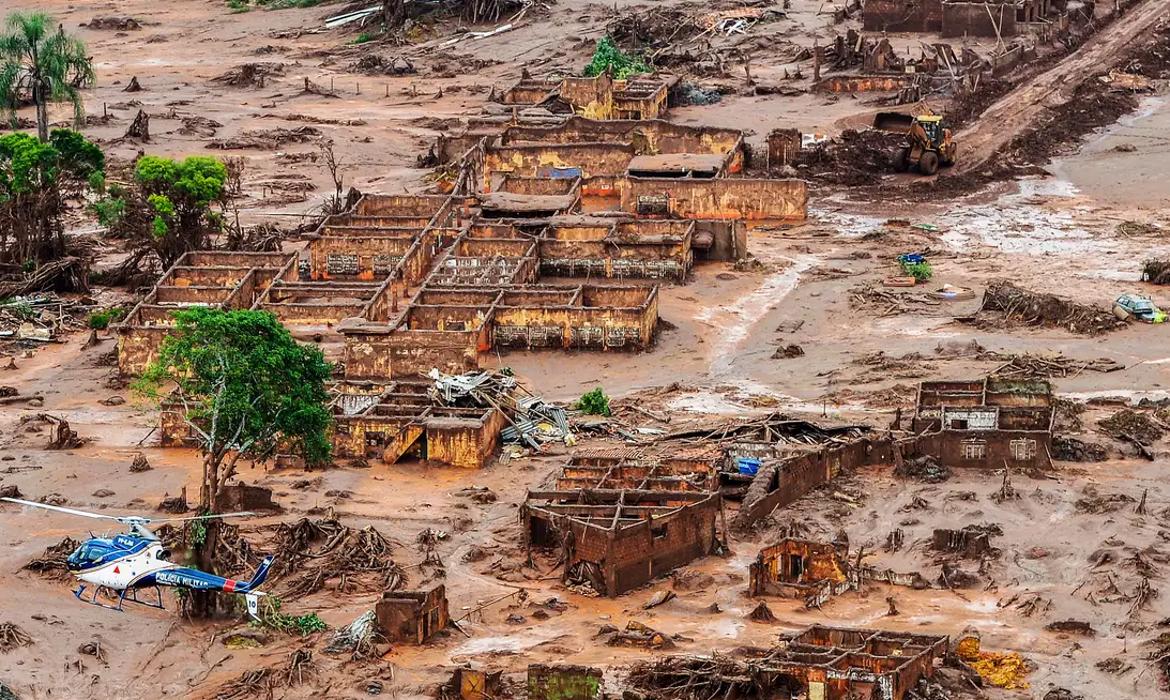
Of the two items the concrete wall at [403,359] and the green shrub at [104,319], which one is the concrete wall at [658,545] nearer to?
the concrete wall at [403,359]

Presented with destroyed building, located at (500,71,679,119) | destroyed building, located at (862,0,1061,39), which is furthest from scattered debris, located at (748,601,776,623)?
destroyed building, located at (862,0,1061,39)

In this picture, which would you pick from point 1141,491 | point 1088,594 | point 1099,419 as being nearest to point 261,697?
point 1088,594

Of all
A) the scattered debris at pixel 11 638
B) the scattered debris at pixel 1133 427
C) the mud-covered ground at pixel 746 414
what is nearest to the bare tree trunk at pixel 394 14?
the mud-covered ground at pixel 746 414

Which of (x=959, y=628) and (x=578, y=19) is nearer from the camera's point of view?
(x=959, y=628)

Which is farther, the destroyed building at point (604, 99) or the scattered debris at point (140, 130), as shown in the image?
the scattered debris at point (140, 130)

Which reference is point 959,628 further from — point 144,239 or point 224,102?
point 224,102
